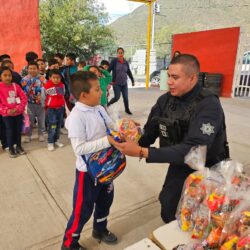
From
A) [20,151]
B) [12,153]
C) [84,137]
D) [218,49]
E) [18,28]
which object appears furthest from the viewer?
[218,49]

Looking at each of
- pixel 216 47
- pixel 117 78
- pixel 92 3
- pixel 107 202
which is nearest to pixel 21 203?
pixel 107 202

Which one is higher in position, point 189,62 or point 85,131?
point 189,62

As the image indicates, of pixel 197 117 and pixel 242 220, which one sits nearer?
pixel 242 220

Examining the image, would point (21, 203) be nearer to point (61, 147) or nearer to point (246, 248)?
point (61, 147)

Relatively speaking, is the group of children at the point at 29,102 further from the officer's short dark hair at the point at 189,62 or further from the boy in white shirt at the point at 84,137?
the officer's short dark hair at the point at 189,62

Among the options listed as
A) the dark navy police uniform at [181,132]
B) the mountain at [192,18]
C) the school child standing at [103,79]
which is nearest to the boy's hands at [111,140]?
the dark navy police uniform at [181,132]

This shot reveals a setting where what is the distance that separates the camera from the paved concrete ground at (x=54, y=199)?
7.49 ft

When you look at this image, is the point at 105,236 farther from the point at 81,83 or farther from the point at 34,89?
the point at 34,89

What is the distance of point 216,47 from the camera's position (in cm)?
979

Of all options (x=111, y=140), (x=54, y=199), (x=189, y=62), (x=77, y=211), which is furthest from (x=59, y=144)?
(x=189, y=62)

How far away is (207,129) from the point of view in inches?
66.7

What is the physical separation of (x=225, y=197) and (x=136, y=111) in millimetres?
5994

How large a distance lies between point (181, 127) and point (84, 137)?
708 mm

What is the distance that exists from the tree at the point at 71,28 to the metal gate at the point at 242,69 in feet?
32.9
